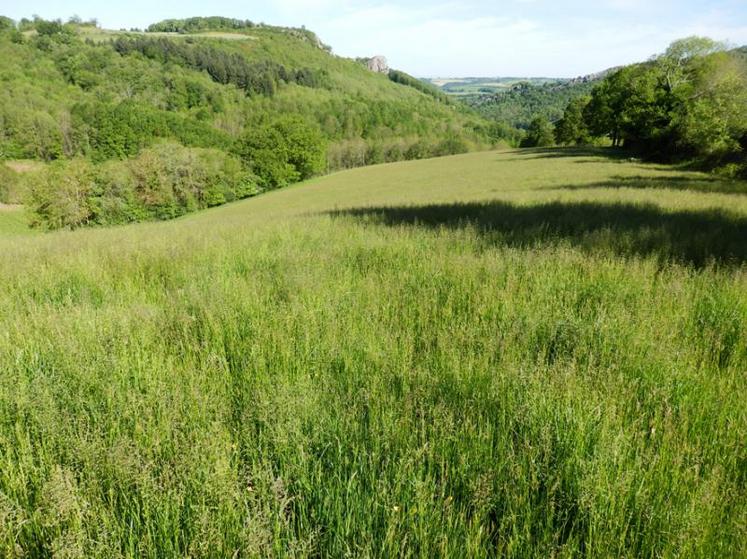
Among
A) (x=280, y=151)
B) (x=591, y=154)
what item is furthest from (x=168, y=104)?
(x=591, y=154)

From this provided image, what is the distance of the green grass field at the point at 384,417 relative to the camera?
1.48 m

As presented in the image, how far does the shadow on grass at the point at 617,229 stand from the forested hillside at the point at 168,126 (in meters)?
56.4

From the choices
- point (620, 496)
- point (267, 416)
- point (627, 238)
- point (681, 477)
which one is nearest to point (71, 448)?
point (267, 416)

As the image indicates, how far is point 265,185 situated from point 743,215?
72.4 m

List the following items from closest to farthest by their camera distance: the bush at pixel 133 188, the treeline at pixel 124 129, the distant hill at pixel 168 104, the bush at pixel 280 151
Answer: the bush at pixel 133 188 < the bush at pixel 280 151 < the treeline at pixel 124 129 < the distant hill at pixel 168 104

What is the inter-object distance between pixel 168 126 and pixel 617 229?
→ 118814 millimetres

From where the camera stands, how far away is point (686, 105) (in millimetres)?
33156

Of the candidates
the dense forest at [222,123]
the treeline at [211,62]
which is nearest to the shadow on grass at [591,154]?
the dense forest at [222,123]

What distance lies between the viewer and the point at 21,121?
322ft

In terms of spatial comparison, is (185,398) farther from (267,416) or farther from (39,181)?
(39,181)

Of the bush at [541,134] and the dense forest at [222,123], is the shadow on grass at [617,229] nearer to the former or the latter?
the dense forest at [222,123]

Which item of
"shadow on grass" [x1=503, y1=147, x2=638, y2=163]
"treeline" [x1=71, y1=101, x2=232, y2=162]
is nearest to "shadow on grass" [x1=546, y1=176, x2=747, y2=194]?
"shadow on grass" [x1=503, y1=147, x2=638, y2=163]

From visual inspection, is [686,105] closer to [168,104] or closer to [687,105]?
[687,105]

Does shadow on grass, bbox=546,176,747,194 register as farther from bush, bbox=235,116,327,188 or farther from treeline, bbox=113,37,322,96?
treeline, bbox=113,37,322,96
